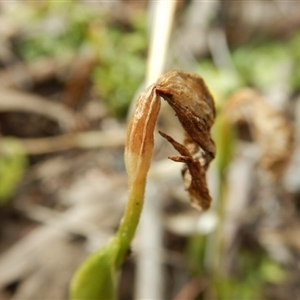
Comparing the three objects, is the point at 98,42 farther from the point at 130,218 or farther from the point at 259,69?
the point at 130,218

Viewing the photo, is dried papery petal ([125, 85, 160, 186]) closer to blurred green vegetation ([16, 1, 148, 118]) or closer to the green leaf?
the green leaf

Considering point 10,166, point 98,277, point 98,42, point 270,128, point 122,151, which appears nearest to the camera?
point 98,277

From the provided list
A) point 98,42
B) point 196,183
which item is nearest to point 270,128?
point 196,183

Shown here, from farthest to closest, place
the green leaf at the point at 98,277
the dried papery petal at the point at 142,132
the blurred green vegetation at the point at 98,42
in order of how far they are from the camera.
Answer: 1. the blurred green vegetation at the point at 98,42
2. the green leaf at the point at 98,277
3. the dried papery petal at the point at 142,132

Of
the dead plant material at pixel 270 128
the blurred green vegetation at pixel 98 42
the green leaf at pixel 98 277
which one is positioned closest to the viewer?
the green leaf at pixel 98 277

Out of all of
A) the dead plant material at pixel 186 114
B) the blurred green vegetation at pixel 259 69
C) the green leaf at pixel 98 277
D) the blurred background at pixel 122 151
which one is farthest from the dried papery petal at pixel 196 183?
the blurred green vegetation at pixel 259 69

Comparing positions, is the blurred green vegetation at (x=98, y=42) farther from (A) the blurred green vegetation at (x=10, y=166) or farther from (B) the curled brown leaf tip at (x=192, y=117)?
(B) the curled brown leaf tip at (x=192, y=117)

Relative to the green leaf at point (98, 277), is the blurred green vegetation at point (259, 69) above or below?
above

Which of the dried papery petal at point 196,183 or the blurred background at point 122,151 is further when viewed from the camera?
the blurred background at point 122,151
